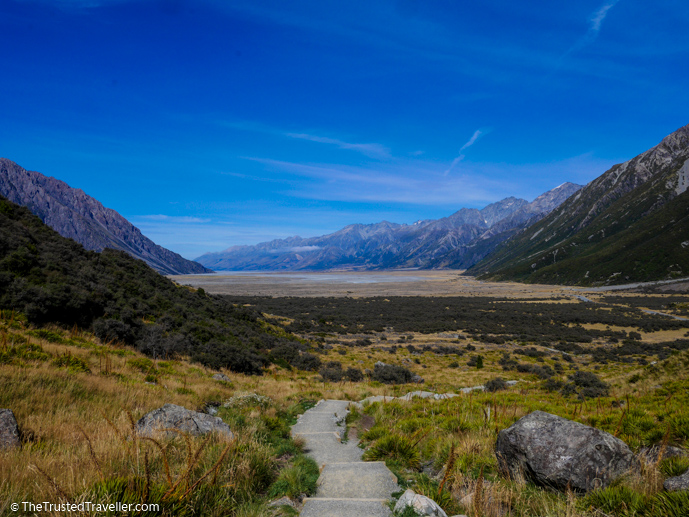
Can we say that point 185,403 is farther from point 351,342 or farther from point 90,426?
point 351,342

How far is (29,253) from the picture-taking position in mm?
17297

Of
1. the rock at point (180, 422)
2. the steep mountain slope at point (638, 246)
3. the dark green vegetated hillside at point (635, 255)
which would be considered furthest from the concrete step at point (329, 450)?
the steep mountain slope at point (638, 246)

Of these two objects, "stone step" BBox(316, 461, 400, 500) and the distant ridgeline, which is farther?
the distant ridgeline

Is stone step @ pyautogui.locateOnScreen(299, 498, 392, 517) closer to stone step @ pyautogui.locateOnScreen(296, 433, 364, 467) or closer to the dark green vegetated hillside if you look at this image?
stone step @ pyautogui.locateOnScreen(296, 433, 364, 467)

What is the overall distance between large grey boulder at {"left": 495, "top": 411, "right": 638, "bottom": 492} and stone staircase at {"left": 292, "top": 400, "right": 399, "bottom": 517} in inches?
88.1

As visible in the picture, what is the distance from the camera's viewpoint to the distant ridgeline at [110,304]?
48.8 ft

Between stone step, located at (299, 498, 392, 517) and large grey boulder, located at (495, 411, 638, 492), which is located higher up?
large grey boulder, located at (495, 411, 638, 492)

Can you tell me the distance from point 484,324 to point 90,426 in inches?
2269

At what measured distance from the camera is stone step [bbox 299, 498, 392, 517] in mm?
4336

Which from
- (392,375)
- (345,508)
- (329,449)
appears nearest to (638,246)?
(392,375)

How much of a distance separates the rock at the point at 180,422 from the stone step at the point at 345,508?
2.35 m

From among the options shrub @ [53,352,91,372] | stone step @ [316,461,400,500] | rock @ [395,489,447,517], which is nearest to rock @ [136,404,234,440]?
stone step @ [316,461,400,500]

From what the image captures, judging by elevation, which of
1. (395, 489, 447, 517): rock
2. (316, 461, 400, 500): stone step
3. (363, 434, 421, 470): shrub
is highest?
(395, 489, 447, 517): rock

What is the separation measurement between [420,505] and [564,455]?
263 centimetres
